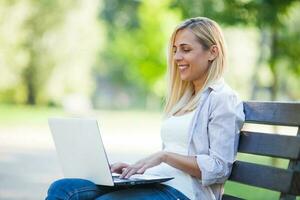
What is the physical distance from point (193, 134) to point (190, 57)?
42cm

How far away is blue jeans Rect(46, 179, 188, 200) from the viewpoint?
3.33 m

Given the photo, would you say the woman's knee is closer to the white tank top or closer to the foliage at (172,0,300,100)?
the white tank top

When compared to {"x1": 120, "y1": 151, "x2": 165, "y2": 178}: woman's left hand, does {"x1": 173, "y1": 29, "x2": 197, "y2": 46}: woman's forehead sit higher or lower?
higher

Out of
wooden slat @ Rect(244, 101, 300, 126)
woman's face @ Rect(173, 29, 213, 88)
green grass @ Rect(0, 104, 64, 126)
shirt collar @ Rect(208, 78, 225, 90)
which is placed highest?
woman's face @ Rect(173, 29, 213, 88)

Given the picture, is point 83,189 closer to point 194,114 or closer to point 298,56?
point 194,114

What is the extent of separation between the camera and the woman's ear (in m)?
3.67

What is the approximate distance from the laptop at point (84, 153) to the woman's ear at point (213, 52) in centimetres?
68

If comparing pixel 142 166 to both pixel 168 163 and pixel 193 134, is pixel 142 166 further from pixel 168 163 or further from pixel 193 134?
pixel 193 134

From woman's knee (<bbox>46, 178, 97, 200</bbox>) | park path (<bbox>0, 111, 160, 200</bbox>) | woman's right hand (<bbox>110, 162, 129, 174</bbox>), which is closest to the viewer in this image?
woman's knee (<bbox>46, 178, 97, 200</bbox>)

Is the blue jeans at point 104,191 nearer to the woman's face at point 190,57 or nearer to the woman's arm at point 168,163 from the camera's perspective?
the woman's arm at point 168,163

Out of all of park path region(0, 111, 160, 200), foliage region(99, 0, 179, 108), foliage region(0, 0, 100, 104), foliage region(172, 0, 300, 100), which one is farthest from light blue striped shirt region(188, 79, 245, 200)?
foliage region(99, 0, 179, 108)

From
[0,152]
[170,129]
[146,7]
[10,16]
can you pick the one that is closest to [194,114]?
[170,129]

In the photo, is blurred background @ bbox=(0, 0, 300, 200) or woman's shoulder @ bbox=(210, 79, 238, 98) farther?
blurred background @ bbox=(0, 0, 300, 200)

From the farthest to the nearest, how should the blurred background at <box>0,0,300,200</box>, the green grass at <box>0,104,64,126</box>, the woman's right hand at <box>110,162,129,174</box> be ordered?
1. the green grass at <box>0,104,64,126</box>
2. the blurred background at <box>0,0,300,200</box>
3. the woman's right hand at <box>110,162,129,174</box>
